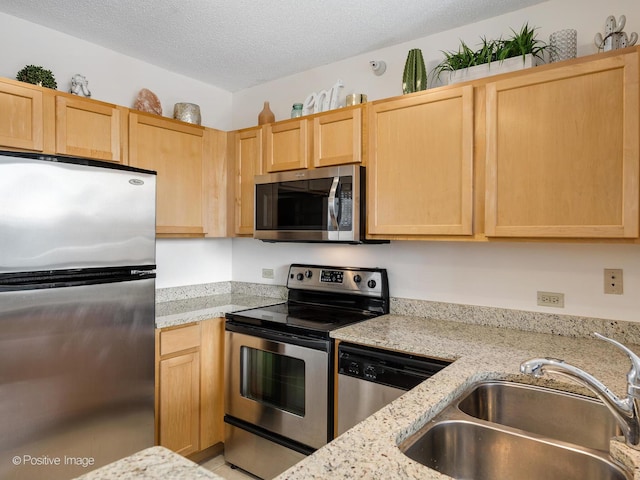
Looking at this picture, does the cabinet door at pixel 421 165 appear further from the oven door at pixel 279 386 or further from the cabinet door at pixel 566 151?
the oven door at pixel 279 386

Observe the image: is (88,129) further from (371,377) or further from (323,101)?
(371,377)

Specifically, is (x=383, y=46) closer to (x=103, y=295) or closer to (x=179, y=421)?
(x=103, y=295)

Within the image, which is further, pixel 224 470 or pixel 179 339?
pixel 224 470

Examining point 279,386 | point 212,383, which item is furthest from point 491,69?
point 212,383

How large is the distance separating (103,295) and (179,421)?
0.94m

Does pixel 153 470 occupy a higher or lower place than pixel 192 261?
lower

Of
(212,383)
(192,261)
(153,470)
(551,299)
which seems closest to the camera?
(153,470)

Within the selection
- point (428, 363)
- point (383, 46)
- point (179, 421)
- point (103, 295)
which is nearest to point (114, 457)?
point (179, 421)

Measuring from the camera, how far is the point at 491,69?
6.41ft

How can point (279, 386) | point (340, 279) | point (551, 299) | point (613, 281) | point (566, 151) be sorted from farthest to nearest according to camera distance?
point (340, 279)
point (279, 386)
point (551, 299)
point (613, 281)
point (566, 151)

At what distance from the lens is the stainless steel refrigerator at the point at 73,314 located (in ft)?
5.27

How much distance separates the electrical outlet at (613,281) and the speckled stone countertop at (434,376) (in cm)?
25

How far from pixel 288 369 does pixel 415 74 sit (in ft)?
5.81

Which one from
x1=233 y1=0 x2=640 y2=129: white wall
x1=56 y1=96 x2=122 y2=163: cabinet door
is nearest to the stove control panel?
x1=233 y1=0 x2=640 y2=129: white wall
